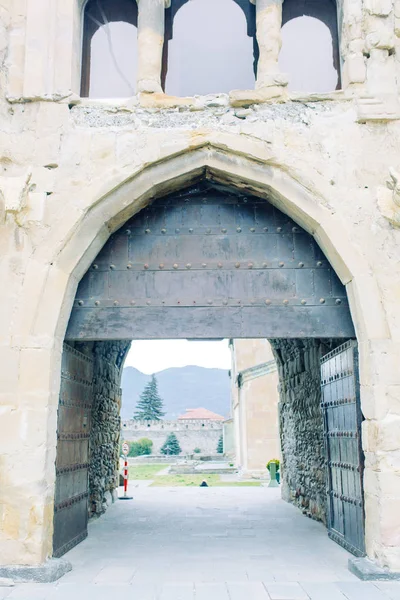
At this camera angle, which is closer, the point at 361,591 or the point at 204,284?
the point at 361,591

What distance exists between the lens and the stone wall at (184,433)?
36.3 metres

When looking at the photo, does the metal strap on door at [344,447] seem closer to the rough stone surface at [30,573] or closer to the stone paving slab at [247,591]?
the stone paving slab at [247,591]

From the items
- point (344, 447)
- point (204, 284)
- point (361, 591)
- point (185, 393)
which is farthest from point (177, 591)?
point (185, 393)

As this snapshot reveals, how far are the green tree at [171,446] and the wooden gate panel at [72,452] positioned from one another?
29.9 meters

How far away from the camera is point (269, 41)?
Result: 18.0 ft

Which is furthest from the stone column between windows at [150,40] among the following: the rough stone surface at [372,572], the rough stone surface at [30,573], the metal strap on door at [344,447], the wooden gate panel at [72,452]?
the rough stone surface at [372,572]

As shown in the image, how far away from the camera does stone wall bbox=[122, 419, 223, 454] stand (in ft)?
119

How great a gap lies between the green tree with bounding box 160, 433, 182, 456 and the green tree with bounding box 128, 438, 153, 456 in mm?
1466

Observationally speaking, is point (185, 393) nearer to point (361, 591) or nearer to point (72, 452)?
point (72, 452)

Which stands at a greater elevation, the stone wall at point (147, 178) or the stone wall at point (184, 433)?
the stone wall at point (147, 178)

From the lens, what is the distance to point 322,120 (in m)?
5.17

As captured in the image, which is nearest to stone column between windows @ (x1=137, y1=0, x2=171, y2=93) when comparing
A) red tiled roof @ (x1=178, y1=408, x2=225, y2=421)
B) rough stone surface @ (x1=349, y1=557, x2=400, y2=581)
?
rough stone surface @ (x1=349, y1=557, x2=400, y2=581)

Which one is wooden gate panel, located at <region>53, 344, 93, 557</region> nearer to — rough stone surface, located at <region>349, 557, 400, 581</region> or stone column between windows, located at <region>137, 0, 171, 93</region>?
rough stone surface, located at <region>349, 557, 400, 581</region>

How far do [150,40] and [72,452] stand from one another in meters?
4.10
